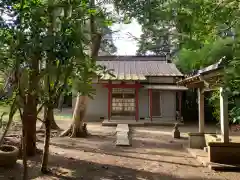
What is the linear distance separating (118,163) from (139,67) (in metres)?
14.2

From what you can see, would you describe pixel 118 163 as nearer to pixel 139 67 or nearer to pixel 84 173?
pixel 84 173

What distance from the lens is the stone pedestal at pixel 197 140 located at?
835 cm

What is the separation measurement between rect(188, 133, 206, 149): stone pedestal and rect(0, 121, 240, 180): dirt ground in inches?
16.5

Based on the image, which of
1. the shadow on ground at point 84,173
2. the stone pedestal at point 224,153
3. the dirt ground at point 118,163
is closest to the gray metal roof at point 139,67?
the dirt ground at point 118,163

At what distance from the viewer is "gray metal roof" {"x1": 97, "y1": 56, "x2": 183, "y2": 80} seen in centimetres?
1802

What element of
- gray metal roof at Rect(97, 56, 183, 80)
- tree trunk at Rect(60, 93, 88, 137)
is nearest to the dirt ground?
tree trunk at Rect(60, 93, 88, 137)

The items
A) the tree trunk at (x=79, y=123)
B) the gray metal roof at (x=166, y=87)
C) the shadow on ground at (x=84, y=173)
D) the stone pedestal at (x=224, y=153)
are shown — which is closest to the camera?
the shadow on ground at (x=84, y=173)

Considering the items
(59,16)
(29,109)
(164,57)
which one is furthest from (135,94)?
(59,16)

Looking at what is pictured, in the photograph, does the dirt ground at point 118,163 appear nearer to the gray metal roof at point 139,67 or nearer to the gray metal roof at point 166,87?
the gray metal roof at point 166,87

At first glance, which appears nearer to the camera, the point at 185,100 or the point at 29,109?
the point at 29,109

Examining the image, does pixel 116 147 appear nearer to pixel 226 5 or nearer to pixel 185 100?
pixel 226 5

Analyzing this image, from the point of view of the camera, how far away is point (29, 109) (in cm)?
751

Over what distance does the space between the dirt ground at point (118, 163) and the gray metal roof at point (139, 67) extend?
817cm

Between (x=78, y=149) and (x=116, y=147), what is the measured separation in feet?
4.33
